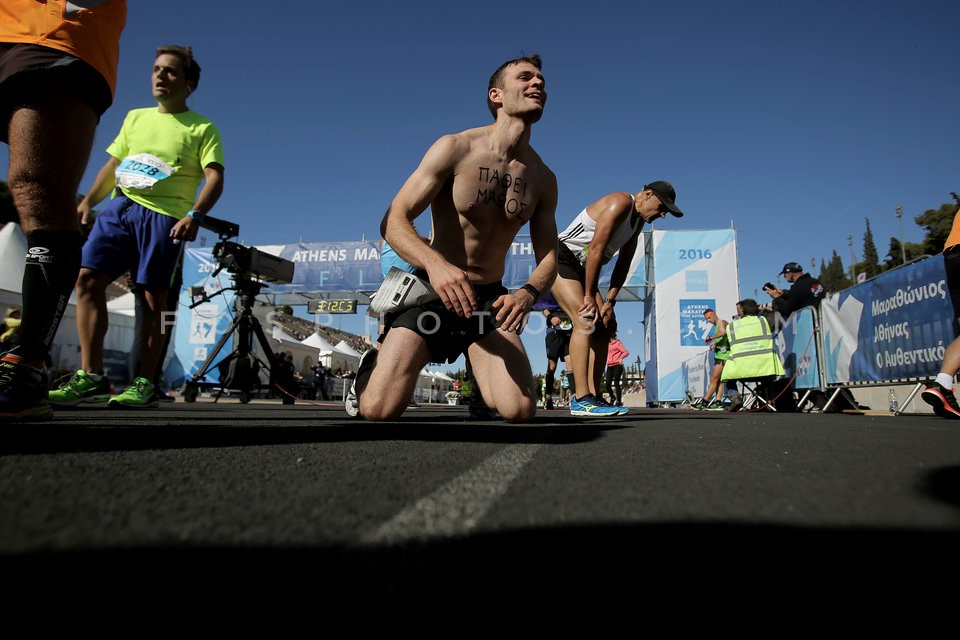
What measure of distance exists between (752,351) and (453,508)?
761 cm

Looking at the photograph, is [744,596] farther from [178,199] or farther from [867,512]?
[178,199]

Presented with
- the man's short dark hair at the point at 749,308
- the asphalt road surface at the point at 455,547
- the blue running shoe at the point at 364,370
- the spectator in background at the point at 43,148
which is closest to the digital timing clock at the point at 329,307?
the man's short dark hair at the point at 749,308

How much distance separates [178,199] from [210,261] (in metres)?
14.7

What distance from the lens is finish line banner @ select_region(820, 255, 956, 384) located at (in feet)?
16.5

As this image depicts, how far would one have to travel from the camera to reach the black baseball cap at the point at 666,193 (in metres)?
4.32

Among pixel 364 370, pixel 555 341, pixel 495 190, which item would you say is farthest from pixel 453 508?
pixel 555 341

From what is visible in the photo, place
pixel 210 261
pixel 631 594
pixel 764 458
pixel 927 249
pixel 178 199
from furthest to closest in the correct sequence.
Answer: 1. pixel 927 249
2. pixel 210 261
3. pixel 178 199
4. pixel 764 458
5. pixel 631 594

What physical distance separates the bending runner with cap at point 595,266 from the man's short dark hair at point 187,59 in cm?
286

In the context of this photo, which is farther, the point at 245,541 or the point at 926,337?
the point at 926,337

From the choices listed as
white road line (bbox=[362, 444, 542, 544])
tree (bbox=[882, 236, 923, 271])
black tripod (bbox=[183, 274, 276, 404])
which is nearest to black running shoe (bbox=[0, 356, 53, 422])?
white road line (bbox=[362, 444, 542, 544])

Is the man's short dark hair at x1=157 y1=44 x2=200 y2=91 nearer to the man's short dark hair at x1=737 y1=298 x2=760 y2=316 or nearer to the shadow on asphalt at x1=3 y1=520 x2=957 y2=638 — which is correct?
the shadow on asphalt at x1=3 y1=520 x2=957 y2=638

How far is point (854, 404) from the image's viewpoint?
6.65m

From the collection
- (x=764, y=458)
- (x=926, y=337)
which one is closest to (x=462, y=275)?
(x=764, y=458)

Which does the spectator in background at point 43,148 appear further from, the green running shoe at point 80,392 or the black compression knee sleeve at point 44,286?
the green running shoe at point 80,392
